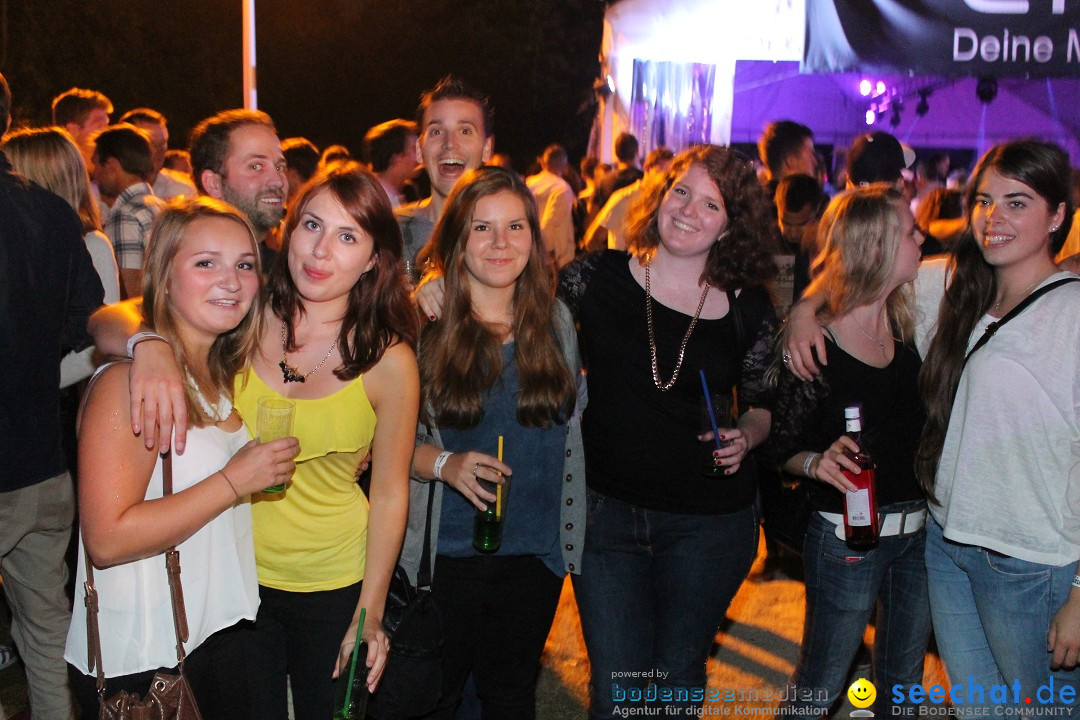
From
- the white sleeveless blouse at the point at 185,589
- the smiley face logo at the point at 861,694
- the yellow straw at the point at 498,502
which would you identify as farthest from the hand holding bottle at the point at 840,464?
the white sleeveless blouse at the point at 185,589

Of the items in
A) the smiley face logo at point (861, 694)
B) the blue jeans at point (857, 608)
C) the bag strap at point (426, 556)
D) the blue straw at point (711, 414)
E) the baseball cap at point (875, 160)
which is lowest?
the smiley face logo at point (861, 694)

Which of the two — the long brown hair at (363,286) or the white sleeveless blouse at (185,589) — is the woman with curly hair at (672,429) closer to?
the long brown hair at (363,286)

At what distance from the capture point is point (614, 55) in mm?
10828

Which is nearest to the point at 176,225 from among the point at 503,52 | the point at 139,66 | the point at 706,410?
the point at 706,410

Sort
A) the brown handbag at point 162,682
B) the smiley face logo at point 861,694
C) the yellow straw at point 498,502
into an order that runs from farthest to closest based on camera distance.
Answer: the smiley face logo at point 861,694 → the yellow straw at point 498,502 → the brown handbag at point 162,682

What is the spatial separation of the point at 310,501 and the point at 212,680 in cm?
50

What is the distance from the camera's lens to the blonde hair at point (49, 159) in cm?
A: 392

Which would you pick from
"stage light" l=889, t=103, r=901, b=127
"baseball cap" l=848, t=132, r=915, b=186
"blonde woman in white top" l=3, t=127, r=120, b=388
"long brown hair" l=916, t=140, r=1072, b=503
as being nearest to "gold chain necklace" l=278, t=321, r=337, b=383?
"long brown hair" l=916, t=140, r=1072, b=503

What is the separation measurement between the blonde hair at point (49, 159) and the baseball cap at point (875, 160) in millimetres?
3839

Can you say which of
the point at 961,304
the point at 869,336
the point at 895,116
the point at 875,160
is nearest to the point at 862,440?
the point at 869,336

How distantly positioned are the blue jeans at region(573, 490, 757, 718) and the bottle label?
0.35 metres

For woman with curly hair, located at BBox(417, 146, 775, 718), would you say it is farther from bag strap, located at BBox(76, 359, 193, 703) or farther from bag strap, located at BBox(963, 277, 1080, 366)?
bag strap, located at BBox(76, 359, 193, 703)

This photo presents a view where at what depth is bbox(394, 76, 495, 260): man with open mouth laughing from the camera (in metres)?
3.63

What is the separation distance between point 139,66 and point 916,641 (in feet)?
38.8
